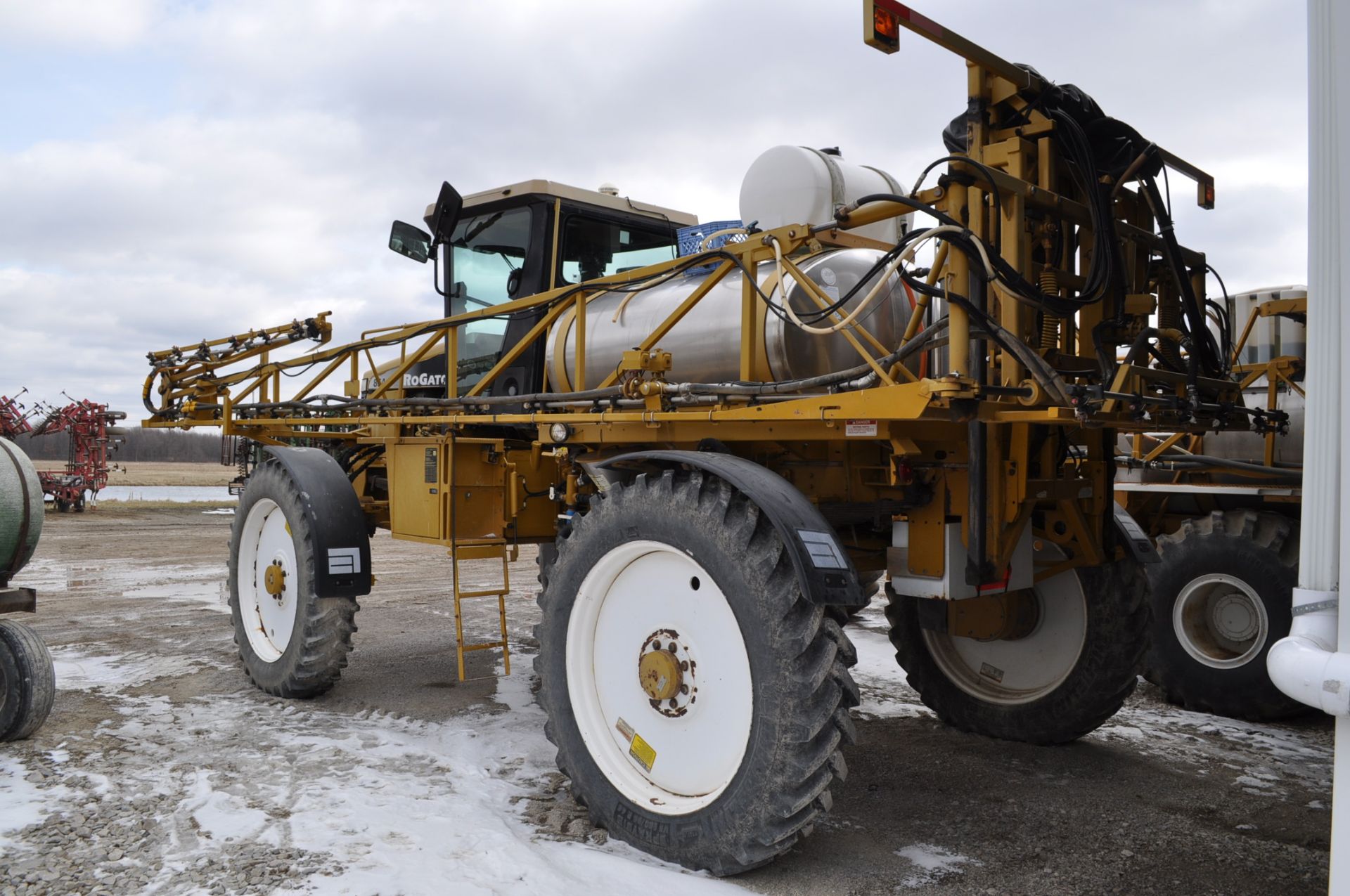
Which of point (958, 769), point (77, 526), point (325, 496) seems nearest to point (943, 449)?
point (958, 769)

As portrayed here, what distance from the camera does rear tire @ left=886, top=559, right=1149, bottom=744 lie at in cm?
473

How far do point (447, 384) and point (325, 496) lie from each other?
98 cm

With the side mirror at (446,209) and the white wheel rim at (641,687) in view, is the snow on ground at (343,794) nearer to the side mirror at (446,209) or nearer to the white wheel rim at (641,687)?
the white wheel rim at (641,687)

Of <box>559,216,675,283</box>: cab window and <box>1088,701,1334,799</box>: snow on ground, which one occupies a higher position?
<box>559,216,675,283</box>: cab window

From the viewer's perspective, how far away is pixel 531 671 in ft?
21.7

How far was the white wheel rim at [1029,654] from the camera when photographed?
4855 millimetres

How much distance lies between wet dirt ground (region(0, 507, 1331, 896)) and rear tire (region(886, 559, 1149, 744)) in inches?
5.9

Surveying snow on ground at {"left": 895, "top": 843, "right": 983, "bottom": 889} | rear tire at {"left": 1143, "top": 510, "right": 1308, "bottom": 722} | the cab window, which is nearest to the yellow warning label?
snow on ground at {"left": 895, "top": 843, "right": 983, "bottom": 889}

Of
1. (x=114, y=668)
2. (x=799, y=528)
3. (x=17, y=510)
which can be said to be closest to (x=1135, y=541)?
(x=799, y=528)

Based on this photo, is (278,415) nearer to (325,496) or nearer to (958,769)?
(325,496)

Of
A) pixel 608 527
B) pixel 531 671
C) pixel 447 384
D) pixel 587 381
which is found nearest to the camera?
pixel 608 527

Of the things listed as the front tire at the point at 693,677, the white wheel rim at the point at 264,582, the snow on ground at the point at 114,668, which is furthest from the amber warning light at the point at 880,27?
the snow on ground at the point at 114,668

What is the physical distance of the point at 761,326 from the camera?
4.17 m

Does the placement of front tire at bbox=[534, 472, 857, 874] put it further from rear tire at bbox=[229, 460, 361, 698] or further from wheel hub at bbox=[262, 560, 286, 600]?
wheel hub at bbox=[262, 560, 286, 600]
